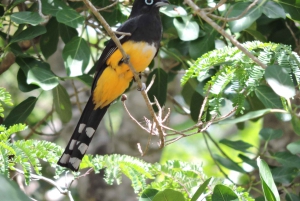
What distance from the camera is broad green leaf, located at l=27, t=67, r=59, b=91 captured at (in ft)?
11.6

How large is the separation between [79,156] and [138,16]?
115 cm

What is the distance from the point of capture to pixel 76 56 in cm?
371

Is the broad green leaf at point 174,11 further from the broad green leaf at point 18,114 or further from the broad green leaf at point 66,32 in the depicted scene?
the broad green leaf at point 18,114

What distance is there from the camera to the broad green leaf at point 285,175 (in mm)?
3697

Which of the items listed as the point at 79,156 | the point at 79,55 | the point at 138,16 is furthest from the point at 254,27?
the point at 79,156

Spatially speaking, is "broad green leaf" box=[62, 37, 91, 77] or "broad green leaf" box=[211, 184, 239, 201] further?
"broad green leaf" box=[62, 37, 91, 77]

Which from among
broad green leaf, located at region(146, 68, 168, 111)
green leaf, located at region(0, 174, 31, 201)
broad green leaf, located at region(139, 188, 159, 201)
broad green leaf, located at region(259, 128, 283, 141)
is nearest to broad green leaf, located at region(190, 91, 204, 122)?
broad green leaf, located at region(146, 68, 168, 111)

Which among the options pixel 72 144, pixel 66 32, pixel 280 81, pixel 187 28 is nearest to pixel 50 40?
pixel 66 32

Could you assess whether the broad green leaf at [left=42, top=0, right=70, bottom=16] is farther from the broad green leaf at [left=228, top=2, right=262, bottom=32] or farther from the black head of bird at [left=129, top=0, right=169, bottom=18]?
the broad green leaf at [left=228, top=2, right=262, bottom=32]

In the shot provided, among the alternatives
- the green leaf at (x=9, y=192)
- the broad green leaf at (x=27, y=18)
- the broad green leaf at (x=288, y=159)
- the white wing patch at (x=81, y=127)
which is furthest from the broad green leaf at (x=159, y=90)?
the green leaf at (x=9, y=192)

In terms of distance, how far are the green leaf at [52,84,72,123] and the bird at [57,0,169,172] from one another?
16 cm

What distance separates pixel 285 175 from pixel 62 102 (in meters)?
1.67

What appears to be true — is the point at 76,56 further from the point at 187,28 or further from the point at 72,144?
the point at 187,28

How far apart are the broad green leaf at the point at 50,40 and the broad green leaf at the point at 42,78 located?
1.46 feet
